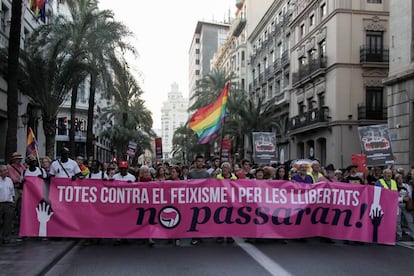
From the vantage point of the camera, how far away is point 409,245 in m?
9.91

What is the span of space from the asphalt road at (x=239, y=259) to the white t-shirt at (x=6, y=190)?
5.10 ft

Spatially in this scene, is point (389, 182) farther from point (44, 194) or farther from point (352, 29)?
point (352, 29)

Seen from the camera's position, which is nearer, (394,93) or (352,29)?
(394,93)

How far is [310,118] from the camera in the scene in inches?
1447

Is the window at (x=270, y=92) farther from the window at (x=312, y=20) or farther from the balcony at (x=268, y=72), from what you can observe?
the window at (x=312, y=20)

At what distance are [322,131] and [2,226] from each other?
28.9 m

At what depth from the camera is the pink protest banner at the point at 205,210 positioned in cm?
941

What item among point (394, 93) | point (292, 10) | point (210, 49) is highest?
point (210, 49)

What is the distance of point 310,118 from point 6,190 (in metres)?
29.9

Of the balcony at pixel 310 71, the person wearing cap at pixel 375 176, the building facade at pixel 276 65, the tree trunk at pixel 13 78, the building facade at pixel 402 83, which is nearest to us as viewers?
the person wearing cap at pixel 375 176

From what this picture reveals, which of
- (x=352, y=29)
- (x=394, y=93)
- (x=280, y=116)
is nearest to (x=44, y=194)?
A: (x=394, y=93)

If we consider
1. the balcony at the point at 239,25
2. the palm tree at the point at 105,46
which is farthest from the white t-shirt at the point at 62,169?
the balcony at the point at 239,25

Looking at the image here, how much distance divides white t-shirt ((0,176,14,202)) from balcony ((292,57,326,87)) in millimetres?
28848

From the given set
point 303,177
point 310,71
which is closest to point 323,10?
point 310,71
